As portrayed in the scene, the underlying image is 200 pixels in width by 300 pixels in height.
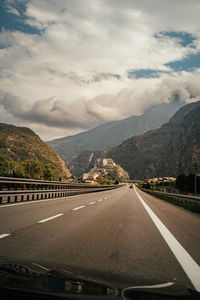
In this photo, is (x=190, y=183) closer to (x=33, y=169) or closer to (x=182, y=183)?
(x=182, y=183)

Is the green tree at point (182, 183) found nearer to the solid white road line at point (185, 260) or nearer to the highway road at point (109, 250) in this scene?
the highway road at point (109, 250)

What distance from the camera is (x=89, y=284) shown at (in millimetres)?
2664

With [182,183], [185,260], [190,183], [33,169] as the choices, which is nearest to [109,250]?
[185,260]

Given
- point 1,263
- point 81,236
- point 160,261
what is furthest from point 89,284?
point 81,236

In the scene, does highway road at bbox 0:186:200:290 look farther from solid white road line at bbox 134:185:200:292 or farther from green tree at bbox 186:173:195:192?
green tree at bbox 186:173:195:192

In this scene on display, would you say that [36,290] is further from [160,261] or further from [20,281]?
[160,261]

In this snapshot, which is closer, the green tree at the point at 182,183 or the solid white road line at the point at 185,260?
the solid white road line at the point at 185,260

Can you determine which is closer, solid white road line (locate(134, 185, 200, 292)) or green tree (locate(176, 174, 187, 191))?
solid white road line (locate(134, 185, 200, 292))

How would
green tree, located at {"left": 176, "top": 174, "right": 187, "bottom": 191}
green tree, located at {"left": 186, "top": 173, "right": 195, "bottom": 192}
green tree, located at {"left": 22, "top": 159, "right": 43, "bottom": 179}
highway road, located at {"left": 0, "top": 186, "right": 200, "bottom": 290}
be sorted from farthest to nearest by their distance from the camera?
green tree, located at {"left": 22, "top": 159, "right": 43, "bottom": 179}
green tree, located at {"left": 176, "top": 174, "right": 187, "bottom": 191}
green tree, located at {"left": 186, "top": 173, "right": 195, "bottom": 192}
highway road, located at {"left": 0, "top": 186, "right": 200, "bottom": 290}

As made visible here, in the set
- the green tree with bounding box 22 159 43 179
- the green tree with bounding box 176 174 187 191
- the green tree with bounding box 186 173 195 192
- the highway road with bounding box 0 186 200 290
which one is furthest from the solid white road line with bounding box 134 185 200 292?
the green tree with bounding box 22 159 43 179

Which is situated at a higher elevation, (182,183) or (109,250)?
(109,250)

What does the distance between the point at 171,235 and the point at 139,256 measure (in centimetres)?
254

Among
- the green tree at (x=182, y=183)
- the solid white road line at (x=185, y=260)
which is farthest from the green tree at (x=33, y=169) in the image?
the solid white road line at (x=185, y=260)

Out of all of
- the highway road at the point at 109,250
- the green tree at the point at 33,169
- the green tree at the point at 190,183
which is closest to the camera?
the highway road at the point at 109,250
